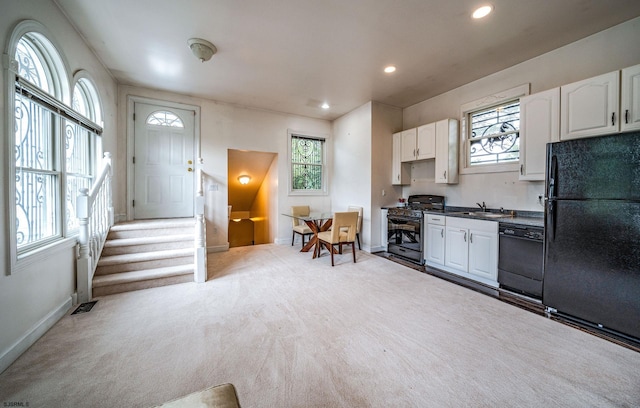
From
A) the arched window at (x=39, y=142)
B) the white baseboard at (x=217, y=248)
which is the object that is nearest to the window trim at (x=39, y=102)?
the arched window at (x=39, y=142)

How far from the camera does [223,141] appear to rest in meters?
4.76

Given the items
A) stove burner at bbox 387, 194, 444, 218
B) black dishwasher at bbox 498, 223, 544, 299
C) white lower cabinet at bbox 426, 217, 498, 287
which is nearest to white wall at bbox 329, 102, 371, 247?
stove burner at bbox 387, 194, 444, 218

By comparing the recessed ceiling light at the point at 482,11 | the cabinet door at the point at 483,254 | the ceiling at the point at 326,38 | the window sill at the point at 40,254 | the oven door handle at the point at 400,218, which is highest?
the ceiling at the point at 326,38

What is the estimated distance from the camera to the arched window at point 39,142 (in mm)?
1889

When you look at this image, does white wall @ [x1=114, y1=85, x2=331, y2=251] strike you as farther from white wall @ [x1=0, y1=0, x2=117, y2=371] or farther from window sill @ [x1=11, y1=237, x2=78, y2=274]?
window sill @ [x1=11, y1=237, x2=78, y2=274]

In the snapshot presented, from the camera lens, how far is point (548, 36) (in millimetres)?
2658

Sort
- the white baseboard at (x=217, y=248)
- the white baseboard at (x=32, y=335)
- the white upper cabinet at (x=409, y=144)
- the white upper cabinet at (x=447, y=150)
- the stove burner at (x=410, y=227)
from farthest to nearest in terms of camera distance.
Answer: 1. the white baseboard at (x=217, y=248)
2. the white upper cabinet at (x=409, y=144)
3. the stove burner at (x=410, y=227)
4. the white upper cabinet at (x=447, y=150)
5. the white baseboard at (x=32, y=335)

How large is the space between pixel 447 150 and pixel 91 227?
16.3 feet

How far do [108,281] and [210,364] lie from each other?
2000 mm

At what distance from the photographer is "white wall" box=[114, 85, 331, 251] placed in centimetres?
406

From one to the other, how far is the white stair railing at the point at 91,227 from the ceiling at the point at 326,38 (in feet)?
5.40

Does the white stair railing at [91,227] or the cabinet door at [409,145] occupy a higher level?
the cabinet door at [409,145]

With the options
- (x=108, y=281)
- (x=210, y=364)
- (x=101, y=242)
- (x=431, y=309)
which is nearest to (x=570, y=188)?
(x=431, y=309)

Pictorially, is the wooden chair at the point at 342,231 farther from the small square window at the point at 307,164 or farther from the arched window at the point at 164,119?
the arched window at the point at 164,119
